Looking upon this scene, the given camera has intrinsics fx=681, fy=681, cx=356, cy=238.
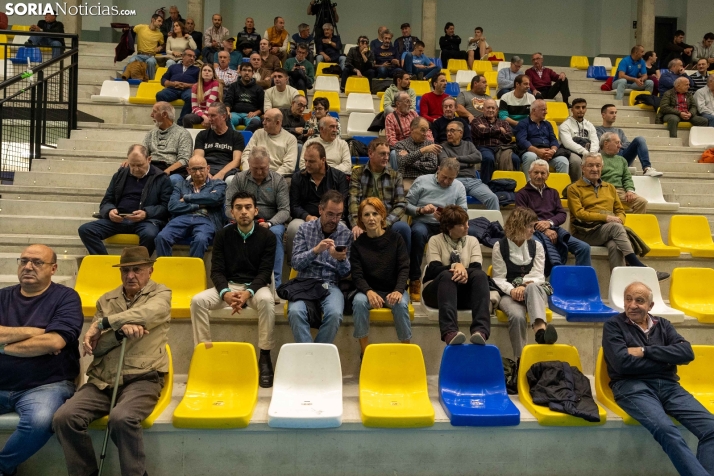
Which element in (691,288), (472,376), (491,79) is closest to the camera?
(472,376)

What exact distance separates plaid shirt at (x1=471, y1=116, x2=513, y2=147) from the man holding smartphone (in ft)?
10.2

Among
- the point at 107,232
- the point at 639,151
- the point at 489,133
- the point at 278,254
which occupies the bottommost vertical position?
the point at 278,254

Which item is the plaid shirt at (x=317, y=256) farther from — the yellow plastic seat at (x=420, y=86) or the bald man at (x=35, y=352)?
the yellow plastic seat at (x=420, y=86)

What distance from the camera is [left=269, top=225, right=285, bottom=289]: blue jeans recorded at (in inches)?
186

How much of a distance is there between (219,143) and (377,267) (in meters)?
2.44

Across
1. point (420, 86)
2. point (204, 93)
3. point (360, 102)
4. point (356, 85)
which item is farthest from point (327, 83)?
point (204, 93)

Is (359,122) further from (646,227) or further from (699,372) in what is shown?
(699,372)

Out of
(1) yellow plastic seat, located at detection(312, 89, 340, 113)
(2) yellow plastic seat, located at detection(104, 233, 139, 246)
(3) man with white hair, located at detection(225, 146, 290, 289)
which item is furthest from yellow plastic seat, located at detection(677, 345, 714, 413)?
(1) yellow plastic seat, located at detection(312, 89, 340, 113)

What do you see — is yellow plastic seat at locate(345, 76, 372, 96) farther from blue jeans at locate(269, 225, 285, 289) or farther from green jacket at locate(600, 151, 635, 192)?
blue jeans at locate(269, 225, 285, 289)

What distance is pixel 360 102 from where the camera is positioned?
28.7 feet

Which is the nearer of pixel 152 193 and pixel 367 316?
pixel 367 316

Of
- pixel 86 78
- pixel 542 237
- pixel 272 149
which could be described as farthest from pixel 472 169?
pixel 86 78

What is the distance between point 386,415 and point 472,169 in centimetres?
318

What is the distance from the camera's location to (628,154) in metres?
6.95
